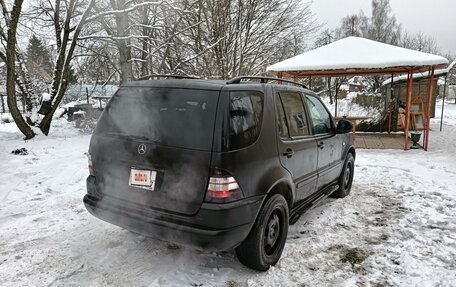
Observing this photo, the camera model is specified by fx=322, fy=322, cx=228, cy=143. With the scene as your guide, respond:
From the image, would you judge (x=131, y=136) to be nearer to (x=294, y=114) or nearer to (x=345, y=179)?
(x=294, y=114)

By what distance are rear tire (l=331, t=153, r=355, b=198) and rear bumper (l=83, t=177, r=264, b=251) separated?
269 centimetres

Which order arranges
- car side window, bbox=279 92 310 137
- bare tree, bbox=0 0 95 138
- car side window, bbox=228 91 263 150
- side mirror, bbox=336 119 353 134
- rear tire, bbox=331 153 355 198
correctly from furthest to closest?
bare tree, bbox=0 0 95 138, rear tire, bbox=331 153 355 198, side mirror, bbox=336 119 353 134, car side window, bbox=279 92 310 137, car side window, bbox=228 91 263 150

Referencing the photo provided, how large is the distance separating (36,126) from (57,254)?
7.82 metres

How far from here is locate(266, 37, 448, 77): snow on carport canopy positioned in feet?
27.0

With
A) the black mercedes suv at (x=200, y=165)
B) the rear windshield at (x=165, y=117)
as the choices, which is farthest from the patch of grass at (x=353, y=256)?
the rear windshield at (x=165, y=117)

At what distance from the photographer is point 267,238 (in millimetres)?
2898

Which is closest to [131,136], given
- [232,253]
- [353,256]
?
[232,253]

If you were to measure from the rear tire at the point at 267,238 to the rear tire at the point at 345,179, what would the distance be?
7.21ft

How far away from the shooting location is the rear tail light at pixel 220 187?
2.37 meters

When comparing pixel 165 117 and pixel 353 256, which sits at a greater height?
pixel 165 117

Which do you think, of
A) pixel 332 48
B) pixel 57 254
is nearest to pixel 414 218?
pixel 57 254

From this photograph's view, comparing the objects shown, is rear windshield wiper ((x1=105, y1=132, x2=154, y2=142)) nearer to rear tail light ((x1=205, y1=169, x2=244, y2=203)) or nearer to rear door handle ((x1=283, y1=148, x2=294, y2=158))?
rear tail light ((x1=205, y1=169, x2=244, y2=203))

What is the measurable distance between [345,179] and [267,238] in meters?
2.64

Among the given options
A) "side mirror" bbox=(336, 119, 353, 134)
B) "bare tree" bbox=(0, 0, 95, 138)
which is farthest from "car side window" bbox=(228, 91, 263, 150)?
"bare tree" bbox=(0, 0, 95, 138)
